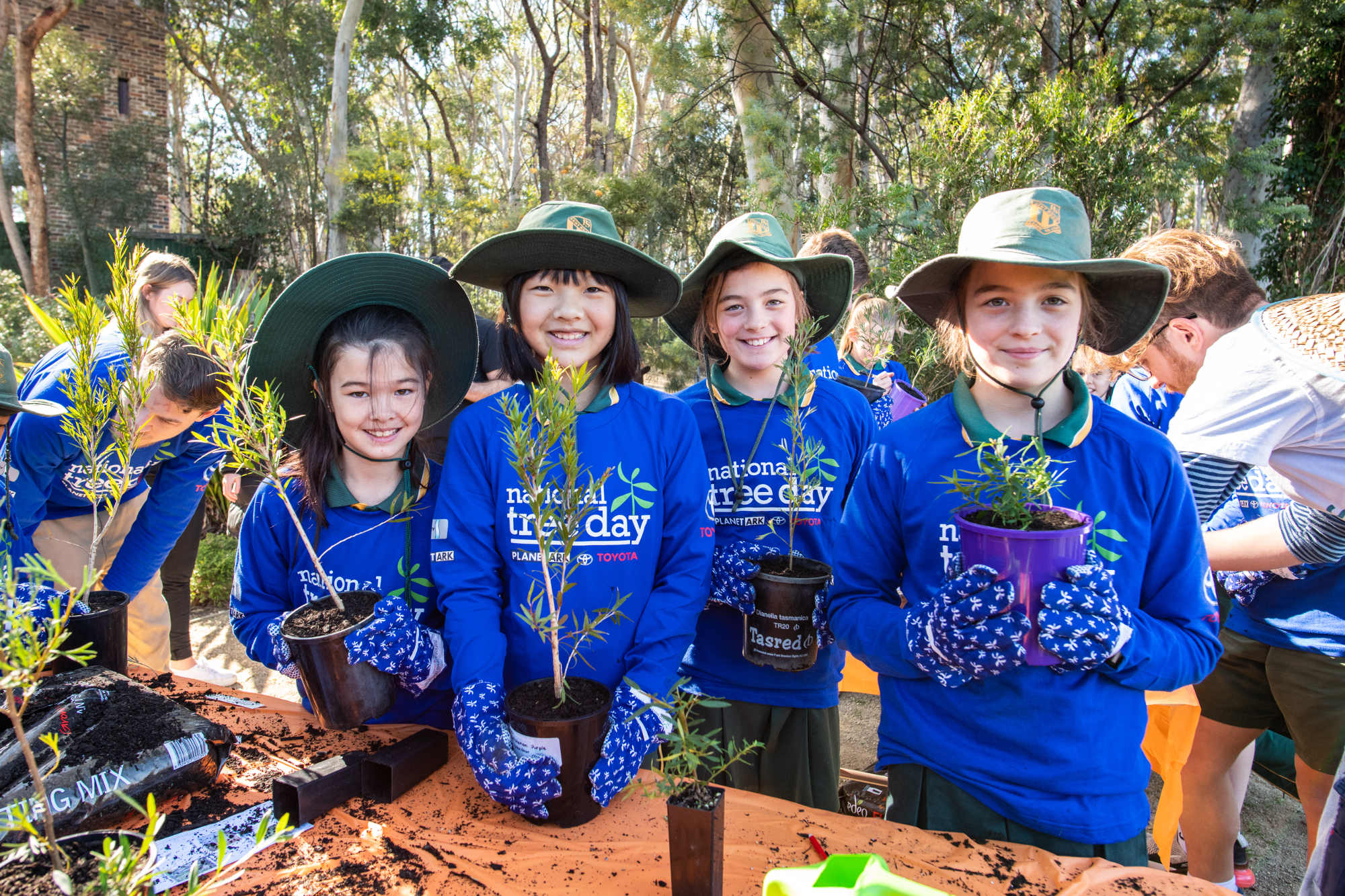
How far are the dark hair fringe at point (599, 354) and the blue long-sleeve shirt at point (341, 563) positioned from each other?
1.63 feet

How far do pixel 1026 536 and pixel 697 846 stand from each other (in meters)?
0.77

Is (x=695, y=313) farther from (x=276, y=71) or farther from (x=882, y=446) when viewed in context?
(x=276, y=71)

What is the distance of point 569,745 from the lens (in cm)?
149

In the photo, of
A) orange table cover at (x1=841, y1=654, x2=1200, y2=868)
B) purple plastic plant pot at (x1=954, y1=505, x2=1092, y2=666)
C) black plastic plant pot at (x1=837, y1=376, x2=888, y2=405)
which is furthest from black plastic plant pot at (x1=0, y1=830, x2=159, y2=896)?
black plastic plant pot at (x1=837, y1=376, x2=888, y2=405)

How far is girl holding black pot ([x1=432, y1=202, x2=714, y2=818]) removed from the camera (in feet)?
6.26

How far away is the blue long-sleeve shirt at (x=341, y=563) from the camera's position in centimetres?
213

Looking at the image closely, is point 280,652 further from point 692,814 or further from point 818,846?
point 818,846

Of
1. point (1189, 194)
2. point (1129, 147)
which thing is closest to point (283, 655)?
point (1129, 147)

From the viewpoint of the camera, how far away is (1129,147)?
580cm

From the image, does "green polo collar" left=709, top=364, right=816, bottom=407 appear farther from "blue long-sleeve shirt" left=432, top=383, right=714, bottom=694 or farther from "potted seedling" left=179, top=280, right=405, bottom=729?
"potted seedling" left=179, top=280, right=405, bottom=729

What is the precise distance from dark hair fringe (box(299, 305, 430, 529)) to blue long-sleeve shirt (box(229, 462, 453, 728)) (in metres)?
0.07

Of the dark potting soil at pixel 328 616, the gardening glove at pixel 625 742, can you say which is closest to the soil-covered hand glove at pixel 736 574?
the gardening glove at pixel 625 742

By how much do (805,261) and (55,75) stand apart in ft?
74.1

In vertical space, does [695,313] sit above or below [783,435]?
above
